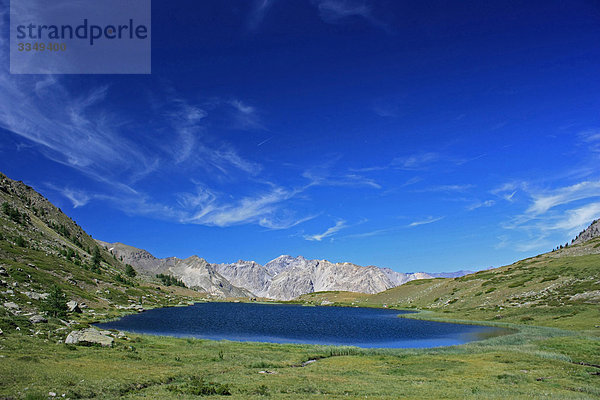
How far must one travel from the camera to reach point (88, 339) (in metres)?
45.5

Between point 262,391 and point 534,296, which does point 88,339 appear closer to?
point 262,391

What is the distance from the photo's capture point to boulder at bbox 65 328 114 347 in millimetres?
44603

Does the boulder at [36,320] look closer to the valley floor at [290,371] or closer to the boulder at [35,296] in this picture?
the valley floor at [290,371]

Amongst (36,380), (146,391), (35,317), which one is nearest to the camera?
(36,380)

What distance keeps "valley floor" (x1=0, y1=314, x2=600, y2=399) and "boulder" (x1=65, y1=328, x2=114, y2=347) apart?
1534 mm

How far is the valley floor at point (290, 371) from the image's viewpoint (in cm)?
2800

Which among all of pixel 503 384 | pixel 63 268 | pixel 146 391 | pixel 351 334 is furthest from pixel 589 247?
pixel 63 268

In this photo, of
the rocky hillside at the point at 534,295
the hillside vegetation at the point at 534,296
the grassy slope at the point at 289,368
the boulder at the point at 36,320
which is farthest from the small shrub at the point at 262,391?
the rocky hillside at the point at 534,295

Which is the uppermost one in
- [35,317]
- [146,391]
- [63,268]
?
[63,268]

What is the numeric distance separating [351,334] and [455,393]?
200 feet

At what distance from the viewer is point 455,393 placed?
98.2 feet

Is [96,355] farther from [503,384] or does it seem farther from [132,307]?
[132,307]

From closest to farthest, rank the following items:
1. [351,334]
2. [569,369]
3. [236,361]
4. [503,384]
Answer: [503,384] < [569,369] < [236,361] < [351,334]

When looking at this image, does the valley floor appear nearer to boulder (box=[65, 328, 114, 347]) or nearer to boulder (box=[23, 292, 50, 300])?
boulder (box=[65, 328, 114, 347])
